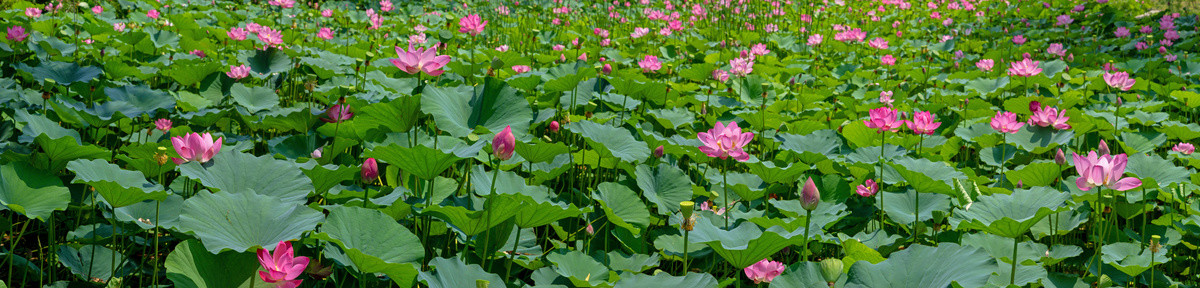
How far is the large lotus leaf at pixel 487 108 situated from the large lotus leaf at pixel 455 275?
57 centimetres

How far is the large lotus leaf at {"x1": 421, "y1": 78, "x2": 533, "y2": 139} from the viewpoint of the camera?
1704 millimetres

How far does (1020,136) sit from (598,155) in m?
1.38

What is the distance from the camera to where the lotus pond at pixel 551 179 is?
1.23m

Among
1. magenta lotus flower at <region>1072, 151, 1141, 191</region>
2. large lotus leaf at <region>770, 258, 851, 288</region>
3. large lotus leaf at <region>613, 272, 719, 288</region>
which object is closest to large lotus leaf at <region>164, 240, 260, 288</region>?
large lotus leaf at <region>613, 272, 719, 288</region>

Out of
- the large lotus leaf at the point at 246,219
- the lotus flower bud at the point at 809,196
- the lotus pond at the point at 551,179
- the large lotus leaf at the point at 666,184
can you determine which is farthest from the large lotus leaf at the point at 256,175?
the lotus flower bud at the point at 809,196

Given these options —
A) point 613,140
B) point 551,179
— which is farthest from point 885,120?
point 551,179

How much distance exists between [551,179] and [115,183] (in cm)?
104

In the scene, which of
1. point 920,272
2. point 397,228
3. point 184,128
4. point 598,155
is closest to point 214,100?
point 184,128

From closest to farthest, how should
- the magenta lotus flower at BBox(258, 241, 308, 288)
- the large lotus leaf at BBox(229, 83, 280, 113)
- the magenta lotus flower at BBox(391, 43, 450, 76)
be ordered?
1. the magenta lotus flower at BBox(258, 241, 308, 288)
2. the magenta lotus flower at BBox(391, 43, 450, 76)
3. the large lotus leaf at BBox(229, 83, 280, 113)

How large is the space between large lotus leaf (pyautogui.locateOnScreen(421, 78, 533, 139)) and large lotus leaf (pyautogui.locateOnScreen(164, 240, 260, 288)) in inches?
24.3

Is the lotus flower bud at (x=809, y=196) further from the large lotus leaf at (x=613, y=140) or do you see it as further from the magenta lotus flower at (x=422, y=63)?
the magenta lotus flower at (x=422, y=63)

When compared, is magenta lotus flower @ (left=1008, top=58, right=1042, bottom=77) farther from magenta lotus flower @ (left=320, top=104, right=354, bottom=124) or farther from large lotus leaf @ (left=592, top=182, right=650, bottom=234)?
magenta lotus flower @ (left=320, top=104, right=354, bottom=124)

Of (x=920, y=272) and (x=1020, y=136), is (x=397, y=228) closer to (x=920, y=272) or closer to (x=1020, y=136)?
(x=920, y=272)

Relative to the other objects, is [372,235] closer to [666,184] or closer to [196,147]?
[196,147]
